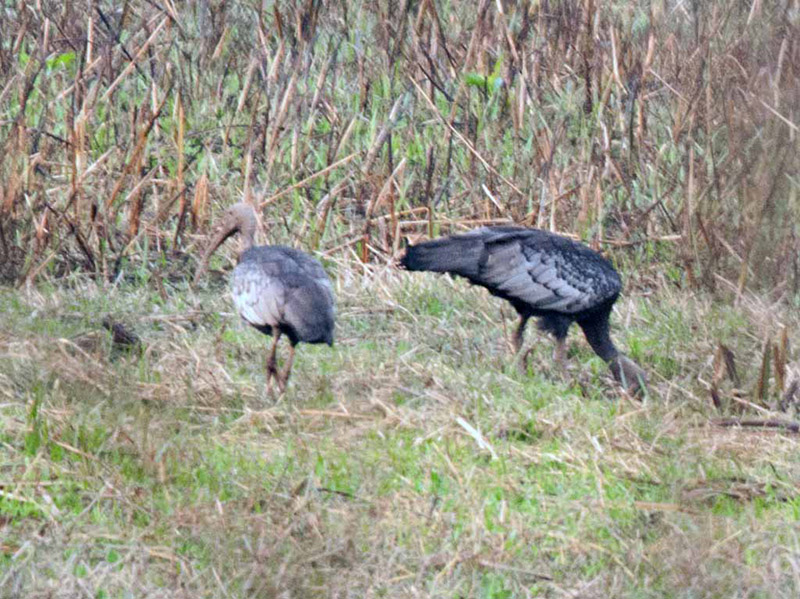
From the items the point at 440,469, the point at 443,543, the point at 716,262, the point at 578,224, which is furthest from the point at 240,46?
the point at 443,543

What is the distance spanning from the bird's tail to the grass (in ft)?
1.26

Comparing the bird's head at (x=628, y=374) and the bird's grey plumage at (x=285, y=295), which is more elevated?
the bird's grey plumage at (x=285, y=295)

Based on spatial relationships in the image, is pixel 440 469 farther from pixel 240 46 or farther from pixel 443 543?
pixel 240 46

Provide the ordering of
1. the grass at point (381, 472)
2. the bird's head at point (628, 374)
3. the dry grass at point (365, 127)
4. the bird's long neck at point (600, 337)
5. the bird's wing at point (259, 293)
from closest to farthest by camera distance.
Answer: the grass at point (381, 472) < the bird's wing at point (259, 293) < the bird's head at point (628, 374) < the bird's long neck at point (600, 337) < the dry grass at point (365, 127)

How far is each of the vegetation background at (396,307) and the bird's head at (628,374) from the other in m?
0.09

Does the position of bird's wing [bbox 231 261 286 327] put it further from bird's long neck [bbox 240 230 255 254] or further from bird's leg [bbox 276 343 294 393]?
bird's long neck [bbox 240 230 255 254]

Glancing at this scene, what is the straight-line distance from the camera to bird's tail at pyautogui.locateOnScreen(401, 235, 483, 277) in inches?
254

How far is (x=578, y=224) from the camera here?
8023 millimetres

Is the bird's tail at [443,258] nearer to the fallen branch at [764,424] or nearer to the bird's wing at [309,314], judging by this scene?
the bird's wing at [309,314]

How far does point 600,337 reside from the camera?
6637mm

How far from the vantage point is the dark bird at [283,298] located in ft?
18.9

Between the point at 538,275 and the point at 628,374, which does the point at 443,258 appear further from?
the point at 628,374

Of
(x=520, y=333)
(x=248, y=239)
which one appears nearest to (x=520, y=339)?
(x=520, y=333)

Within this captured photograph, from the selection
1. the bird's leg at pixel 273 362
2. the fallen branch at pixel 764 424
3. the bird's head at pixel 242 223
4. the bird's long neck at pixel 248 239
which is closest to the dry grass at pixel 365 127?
the bird's head at pixel 242 223
